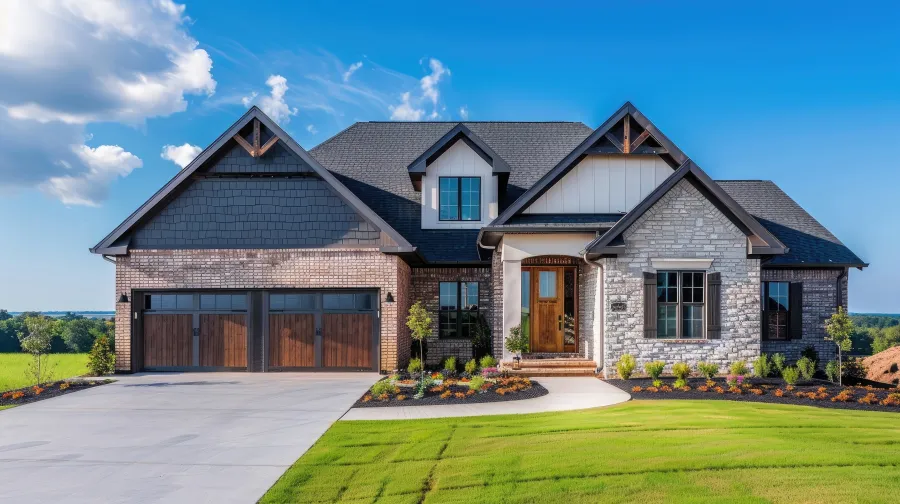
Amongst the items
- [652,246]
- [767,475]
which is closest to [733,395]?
[652,246]

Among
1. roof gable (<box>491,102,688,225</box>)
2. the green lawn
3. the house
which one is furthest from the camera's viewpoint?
roof gable (<box>491,102,688,225</box>)

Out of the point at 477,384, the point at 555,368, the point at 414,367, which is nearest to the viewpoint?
the point at 477,384

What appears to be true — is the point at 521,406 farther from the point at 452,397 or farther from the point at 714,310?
the point at 714,310

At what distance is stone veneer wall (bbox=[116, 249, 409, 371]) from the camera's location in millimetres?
15914

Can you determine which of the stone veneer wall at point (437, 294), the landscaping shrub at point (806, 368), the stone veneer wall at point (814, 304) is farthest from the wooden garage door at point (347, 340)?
the stone veneer wall at point (814, 304)

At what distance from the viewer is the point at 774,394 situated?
11.9 m

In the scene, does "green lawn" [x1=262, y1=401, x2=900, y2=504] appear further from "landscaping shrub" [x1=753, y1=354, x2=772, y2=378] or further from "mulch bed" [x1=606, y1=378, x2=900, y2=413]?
"landscaping shrub" [x1=753, y1=354, x2=772, y2=378]

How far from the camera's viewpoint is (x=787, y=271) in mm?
17703

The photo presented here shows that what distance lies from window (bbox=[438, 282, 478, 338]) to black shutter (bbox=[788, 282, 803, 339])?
9.19 m

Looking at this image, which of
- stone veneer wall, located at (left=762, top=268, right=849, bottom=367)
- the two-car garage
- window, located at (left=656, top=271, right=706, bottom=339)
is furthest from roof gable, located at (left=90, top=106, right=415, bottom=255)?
stone veneer wall, located at (left=762, top=268, right=849, bottom=367)

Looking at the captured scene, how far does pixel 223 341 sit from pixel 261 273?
7.06 feet

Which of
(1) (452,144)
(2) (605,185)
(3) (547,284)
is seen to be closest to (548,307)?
(3) (547,284)

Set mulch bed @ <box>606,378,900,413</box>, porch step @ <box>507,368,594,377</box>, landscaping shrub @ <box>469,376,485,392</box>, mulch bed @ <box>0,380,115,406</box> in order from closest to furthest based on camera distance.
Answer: mulch bed @ <box>606,378,900,413</box> < mulch bed @ <box>0,380,115,406</box> < landscaping shrub @ <box>469,376,485,392</box> < porch step @ <box>507,368,594,377</box>

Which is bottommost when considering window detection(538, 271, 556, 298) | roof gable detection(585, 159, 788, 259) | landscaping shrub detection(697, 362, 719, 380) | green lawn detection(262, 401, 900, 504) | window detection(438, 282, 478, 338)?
landscaping shrub detection(697, 362, 719, 380)
